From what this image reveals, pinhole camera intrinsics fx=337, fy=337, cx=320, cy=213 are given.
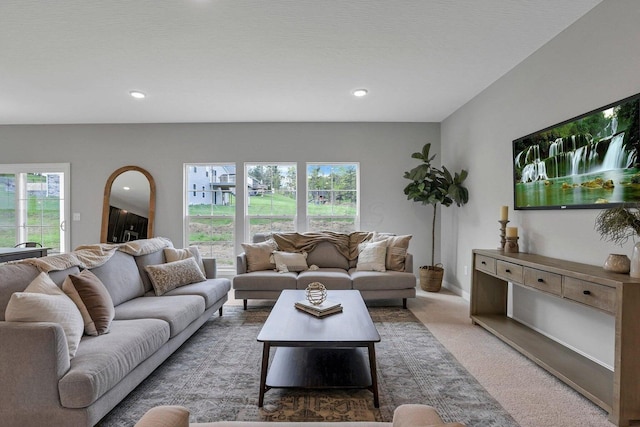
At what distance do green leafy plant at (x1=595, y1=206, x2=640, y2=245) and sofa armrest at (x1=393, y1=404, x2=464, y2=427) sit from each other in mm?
1794

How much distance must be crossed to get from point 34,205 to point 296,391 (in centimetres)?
577

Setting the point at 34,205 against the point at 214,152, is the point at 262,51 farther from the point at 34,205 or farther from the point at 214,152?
the point at 34,205

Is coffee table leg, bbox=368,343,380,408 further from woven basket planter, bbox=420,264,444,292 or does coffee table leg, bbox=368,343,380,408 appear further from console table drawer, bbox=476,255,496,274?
woven basket planter, bbox=420,264,444,292

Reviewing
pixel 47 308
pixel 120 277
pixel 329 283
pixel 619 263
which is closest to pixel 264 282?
pixel 329 283

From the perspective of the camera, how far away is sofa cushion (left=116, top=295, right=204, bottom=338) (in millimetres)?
2469

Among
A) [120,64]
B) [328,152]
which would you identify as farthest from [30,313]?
[328,152]

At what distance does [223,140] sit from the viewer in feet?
17.7

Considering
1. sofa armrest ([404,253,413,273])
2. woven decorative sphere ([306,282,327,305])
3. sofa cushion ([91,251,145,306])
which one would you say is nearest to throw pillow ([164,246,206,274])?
sofa cushion ([91,251,145,306])

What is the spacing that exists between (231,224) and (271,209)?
0.70 m

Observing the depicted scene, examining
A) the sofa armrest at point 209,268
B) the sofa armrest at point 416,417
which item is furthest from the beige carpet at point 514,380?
the sofa armrest at point 209,268

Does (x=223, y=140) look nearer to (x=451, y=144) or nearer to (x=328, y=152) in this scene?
(x=328, y=152)

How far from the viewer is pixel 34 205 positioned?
551 centimetres

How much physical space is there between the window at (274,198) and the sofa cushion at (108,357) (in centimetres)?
315

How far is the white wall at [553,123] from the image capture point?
2.25 meters
